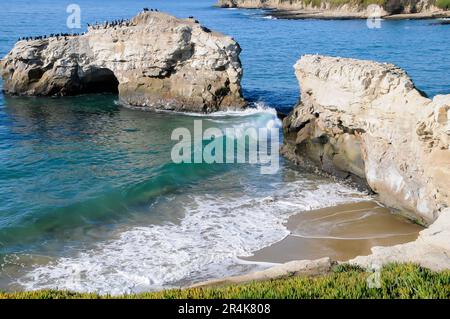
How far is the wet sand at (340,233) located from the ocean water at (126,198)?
68 cm

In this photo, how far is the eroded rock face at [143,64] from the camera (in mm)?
40594

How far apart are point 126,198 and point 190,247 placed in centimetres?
645

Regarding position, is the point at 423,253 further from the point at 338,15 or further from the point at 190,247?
the point at 338,15

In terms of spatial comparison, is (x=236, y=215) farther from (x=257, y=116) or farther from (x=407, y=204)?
(x=257, y=116)

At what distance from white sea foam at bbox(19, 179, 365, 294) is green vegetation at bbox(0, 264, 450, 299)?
526 centimetres

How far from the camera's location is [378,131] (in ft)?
74.1

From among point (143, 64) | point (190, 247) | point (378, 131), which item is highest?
point (143, 64)

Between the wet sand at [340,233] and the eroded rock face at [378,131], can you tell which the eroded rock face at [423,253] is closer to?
the wet sand at [340,233]

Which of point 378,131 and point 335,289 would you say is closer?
point 335,289

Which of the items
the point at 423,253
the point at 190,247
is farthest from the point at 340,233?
the point at 423,253

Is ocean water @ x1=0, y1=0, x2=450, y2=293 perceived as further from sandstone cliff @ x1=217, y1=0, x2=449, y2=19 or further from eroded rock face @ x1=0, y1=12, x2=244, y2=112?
sandstone cliff @ x1=217, y1=0, x2=449, y2=19

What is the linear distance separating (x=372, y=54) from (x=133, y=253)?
51.2 m

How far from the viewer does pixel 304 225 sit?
71.2 ft
